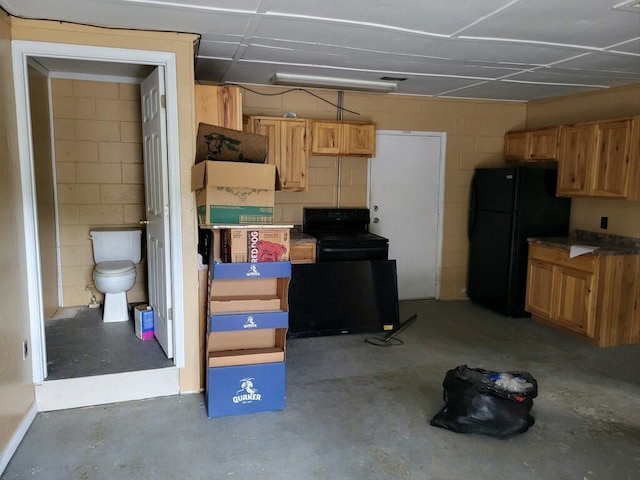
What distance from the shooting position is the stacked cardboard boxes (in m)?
2.89

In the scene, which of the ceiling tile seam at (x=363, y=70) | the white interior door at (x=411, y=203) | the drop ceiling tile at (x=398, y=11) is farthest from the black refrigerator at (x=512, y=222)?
the drop ceiling tile at (x=398, y=11)

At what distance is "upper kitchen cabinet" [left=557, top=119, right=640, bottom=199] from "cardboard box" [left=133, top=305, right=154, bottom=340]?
3.93 meters

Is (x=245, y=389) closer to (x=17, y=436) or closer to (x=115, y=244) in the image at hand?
(x=17, y=436)

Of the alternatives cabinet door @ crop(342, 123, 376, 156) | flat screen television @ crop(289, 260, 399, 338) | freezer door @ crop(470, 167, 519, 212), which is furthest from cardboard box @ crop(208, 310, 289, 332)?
freezer door @ crop(470, 167, 519, 212)

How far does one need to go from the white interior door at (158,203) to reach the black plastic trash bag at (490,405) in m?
1.86

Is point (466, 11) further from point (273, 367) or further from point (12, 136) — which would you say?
point (12, 136)


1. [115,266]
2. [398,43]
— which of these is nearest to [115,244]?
[115,266]

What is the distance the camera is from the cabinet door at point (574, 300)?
13.8ft

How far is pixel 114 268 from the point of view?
3.98 m

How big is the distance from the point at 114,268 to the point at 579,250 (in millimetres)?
3979

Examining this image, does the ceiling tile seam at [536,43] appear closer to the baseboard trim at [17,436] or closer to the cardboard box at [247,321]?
the cardboard box at [247,321]

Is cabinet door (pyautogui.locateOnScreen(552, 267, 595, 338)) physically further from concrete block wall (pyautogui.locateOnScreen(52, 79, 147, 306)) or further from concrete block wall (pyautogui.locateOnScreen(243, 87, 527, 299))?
concrete block wall (pyautogui.locateOnScreen(52, 79, 147, 306))

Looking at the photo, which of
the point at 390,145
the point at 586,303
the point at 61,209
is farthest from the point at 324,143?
the point at 586,303

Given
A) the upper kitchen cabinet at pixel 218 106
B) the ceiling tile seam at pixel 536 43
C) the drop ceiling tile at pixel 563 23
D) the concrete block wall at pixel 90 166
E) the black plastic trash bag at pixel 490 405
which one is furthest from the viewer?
the concrete block wall at pixel 90 166
